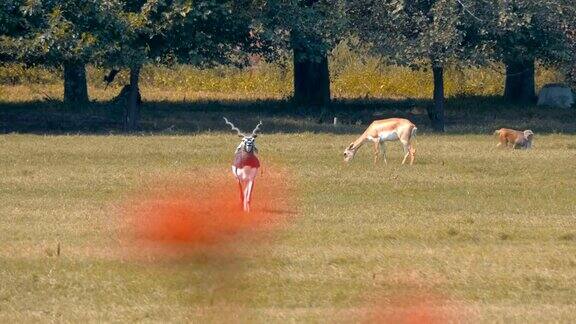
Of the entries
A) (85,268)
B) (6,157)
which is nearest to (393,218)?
(85,268)

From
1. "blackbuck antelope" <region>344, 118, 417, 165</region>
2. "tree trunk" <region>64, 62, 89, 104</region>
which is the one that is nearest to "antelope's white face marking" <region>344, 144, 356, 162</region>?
"blackbuck antelope" <region>344, 118, 417, 165</region>

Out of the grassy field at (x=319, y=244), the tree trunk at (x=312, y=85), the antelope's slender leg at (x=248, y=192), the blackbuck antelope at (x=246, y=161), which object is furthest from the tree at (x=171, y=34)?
the blackbuck antelope at (x=246, y=161)

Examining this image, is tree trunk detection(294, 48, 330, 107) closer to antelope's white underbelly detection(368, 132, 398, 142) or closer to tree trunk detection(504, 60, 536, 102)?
tree trunk detection(504, 60, 536, 102)

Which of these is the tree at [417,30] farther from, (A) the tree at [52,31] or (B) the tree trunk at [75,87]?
(B) the tree trunk at [75,87]

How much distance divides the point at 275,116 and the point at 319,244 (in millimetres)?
18608

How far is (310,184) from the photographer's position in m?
18.5

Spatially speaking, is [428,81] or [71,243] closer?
[71,243]

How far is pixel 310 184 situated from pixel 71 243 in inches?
228

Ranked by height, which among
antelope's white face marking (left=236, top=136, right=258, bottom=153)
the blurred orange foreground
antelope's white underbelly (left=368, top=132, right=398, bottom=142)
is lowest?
the blurred orange foreground

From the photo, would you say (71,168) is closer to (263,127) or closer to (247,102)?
(263,127)

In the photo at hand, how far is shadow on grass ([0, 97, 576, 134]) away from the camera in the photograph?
95.1 feet

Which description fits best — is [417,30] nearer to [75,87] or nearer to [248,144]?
[75,87]

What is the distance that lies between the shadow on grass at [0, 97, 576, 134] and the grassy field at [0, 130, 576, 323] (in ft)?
21.2

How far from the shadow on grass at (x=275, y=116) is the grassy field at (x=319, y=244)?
21.2 feet
